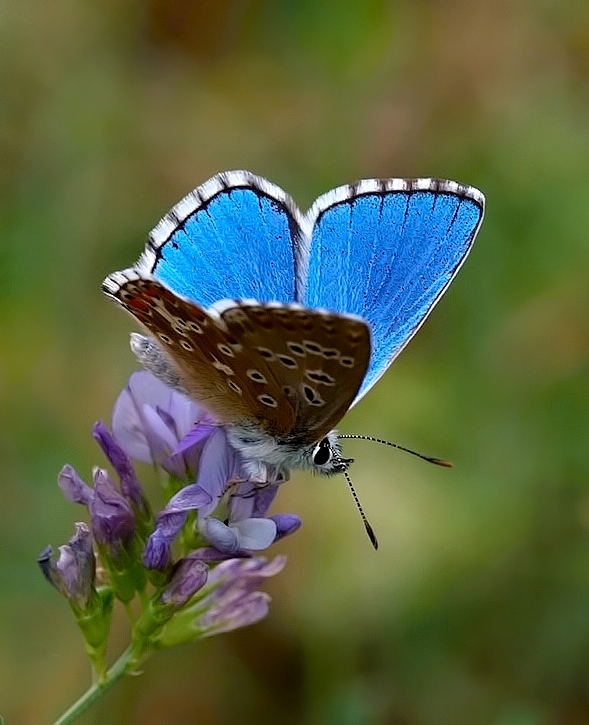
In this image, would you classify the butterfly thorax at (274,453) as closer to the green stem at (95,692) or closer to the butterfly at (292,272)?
the butterfly at (292,272)

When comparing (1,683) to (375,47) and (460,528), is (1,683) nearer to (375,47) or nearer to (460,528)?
(460,528)

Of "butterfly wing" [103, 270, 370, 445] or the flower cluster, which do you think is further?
the flower cluster

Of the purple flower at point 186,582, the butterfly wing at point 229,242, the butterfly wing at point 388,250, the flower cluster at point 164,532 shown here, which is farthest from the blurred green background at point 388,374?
the butterfly wing at point 229,242

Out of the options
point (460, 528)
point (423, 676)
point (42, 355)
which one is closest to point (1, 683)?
point (42, 355)

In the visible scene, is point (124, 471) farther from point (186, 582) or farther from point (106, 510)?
point (186, 582)

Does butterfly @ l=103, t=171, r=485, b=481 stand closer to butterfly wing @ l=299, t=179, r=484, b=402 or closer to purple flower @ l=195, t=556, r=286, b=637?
butterfly wing @ l=299, t=179, r=484, b=402

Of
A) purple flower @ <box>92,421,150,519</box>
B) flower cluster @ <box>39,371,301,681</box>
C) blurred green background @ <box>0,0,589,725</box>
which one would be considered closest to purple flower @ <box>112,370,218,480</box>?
flower cluster @ <box>39,371,301,681</box>

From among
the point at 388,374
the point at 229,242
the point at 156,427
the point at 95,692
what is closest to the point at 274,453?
the point at 156,427
